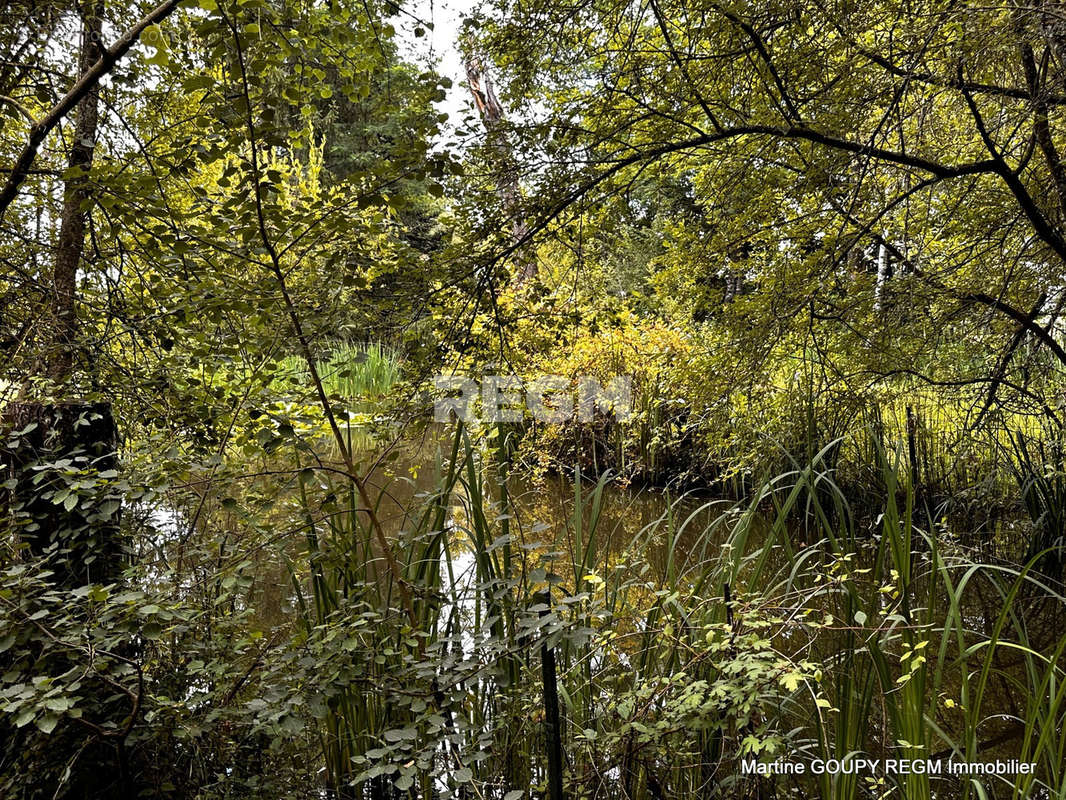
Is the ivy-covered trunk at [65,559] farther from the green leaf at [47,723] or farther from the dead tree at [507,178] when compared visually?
the dead tree at [507,178]

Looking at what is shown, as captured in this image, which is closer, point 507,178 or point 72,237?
point 507,178

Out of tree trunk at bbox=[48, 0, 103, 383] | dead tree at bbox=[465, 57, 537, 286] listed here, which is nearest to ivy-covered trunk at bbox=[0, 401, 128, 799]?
tree trunk at bbox=[48, 0, 103, 383]

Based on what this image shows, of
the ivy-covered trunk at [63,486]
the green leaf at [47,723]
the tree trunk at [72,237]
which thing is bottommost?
the green leaf at [47,723]

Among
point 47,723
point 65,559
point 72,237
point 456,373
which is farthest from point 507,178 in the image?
point 47,723

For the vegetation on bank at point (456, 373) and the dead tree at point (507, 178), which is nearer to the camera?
the vegetation on bank at point (456, 373)

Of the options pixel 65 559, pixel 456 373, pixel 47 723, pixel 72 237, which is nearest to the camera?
pixel 47 723

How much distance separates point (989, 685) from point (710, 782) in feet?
5.59

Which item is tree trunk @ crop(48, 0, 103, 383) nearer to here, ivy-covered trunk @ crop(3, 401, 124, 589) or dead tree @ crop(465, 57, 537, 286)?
ivy-covered trunk @ crop(3, 401, 124, 589)

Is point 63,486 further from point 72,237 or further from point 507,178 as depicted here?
point 507,178

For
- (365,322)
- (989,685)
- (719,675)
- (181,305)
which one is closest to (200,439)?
(181,305)

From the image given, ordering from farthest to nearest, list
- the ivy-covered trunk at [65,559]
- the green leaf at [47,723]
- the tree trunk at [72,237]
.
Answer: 1. the tree trunk at [72,237]
2. the ivy-covered trunk at [65,559]
3. the green leaf at [47,723]

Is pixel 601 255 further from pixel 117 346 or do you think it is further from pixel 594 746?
pixel 117 346

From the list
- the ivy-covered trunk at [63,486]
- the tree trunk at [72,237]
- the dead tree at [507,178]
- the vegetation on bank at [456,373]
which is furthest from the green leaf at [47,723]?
the dead tree at [507,178]

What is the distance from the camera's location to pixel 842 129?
2.18 metres
